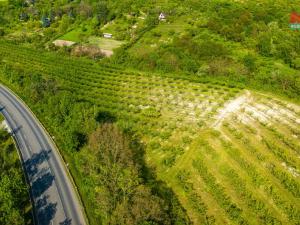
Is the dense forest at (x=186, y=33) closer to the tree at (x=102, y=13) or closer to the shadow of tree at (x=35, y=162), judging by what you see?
the tree at (x=102, y=13)

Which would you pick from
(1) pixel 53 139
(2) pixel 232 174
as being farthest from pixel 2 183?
(2) pixel 232 174

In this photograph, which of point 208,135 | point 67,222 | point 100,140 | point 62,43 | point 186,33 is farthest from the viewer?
point 186,33

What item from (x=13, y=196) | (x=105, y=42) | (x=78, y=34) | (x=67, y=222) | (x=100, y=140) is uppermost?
(x=78, y=34)

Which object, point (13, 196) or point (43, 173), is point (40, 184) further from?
point (13, 196)

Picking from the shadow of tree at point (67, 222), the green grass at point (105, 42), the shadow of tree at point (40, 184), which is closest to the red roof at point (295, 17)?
the green grass at point (105, 42)

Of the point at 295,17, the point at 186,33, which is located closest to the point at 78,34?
the point at 186,33

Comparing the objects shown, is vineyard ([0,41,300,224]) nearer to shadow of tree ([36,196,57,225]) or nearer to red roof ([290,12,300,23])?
shadow of tree ([36,196,57,225])

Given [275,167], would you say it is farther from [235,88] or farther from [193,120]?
[235,88]

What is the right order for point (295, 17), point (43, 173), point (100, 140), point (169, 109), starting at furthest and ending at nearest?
point (295, 17)
point (169, 109)
point (43, 173)
point (100, 140)
